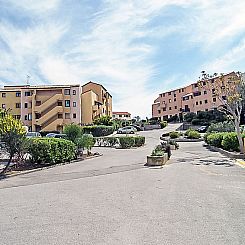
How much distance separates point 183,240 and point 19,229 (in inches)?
117

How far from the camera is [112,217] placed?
6383 millimetres

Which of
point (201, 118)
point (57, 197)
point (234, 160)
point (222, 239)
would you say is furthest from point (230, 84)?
point (201, 118)

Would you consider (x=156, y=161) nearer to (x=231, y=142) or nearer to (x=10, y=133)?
(x=10, y=133)

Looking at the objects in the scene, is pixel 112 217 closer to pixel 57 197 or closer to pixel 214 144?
pixel 57 197

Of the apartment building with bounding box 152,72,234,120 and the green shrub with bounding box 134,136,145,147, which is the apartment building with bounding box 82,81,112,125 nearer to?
the apartment building with bounding box 152,72,234,120

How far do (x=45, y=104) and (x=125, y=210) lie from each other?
193ft

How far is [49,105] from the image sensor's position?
63.4 m

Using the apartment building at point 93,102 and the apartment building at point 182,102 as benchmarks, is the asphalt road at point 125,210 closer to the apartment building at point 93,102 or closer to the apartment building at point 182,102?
the apartment building at point 93,102

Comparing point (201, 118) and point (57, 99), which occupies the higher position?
point (57, 99)

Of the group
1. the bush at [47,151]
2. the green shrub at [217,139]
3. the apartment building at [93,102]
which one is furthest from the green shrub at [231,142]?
the apartment building at [93,102]

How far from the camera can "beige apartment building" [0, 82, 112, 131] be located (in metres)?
63.1

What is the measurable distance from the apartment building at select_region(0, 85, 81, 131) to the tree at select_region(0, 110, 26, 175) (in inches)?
1917

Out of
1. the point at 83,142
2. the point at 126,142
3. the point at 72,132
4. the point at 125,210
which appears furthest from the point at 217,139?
the point at 125,210

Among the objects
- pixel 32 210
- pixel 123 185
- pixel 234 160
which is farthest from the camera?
pixel 234 160
